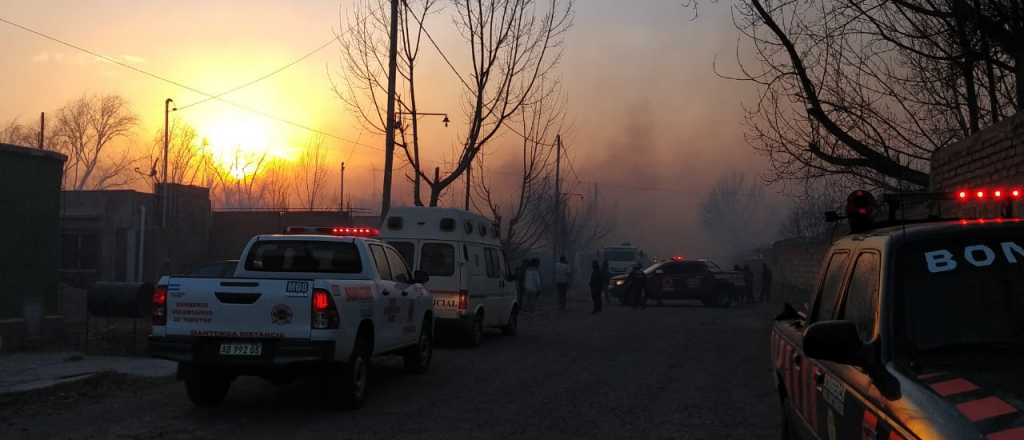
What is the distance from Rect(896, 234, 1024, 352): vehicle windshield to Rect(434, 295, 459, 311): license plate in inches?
514

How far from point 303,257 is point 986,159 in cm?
817

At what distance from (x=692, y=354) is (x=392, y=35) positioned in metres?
11.7

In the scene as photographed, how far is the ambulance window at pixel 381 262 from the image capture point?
37.4ft

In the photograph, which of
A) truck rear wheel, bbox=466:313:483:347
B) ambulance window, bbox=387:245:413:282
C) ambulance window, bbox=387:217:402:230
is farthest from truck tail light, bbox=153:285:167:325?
truck rear wheel, bbox=466:313:483:347

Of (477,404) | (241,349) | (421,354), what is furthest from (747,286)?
(241,349)

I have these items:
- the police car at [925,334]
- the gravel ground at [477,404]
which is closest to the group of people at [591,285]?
the gravel ground at [477,404]

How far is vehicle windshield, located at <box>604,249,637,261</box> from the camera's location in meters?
51.7

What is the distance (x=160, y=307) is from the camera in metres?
9.55

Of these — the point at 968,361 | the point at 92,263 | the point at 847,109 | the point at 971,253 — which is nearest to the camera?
the point at 968,361

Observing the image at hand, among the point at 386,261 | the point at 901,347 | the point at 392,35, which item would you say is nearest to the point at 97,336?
the point at 386,261

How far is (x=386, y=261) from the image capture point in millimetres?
11969

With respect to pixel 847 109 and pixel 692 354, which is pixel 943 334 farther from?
pixel 847 109

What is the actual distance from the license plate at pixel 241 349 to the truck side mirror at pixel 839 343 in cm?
660

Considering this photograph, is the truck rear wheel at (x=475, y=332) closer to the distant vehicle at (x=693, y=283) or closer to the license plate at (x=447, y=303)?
the license plate at (x=447, y=303)
